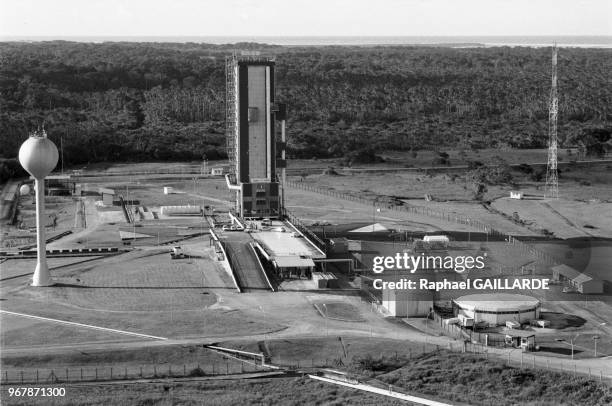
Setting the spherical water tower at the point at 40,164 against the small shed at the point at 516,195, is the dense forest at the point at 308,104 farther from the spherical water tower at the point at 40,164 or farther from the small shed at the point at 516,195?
the spherical water tower at the point at 40,164

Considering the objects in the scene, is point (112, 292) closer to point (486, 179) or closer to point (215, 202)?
point (215, 202)

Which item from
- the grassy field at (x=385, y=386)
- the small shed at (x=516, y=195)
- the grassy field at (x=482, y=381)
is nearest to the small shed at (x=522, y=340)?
the grassy field at (x=482, y=381)

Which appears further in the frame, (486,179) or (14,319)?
(486,179)

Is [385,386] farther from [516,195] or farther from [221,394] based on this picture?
[516,195]

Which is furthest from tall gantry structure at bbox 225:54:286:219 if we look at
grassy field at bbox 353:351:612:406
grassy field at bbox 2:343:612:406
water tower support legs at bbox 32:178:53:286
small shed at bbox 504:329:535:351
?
grassy field at bbox 2:343:612:406

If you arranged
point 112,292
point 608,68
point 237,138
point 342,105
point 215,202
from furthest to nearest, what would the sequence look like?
point 608,68 < point 342,105 < point 215,202 < point 237,138 < point 112,292

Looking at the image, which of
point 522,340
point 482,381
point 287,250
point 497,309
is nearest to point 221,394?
point 482,381

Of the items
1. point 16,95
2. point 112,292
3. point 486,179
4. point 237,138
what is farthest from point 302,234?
point 16,95
